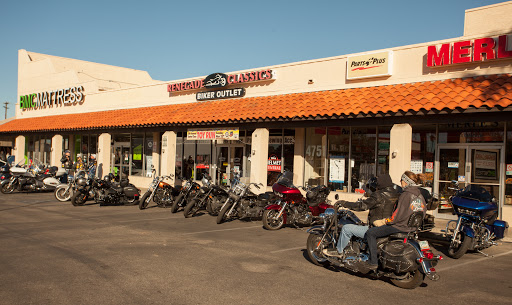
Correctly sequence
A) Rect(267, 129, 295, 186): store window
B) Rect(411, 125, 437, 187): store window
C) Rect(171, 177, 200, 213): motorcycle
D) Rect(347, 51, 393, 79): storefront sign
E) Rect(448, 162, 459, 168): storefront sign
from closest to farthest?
Rect(448, 162, 459, 168): storefront sign
Rect(411, 125, 437, 187): store window
Rect(171, 177, 200, 213): motorcycle
Rect(347, 51, 393, 79): storefront sign
Rect(267, 129, 295, 186): store window

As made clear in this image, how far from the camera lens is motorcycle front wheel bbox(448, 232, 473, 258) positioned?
27.0 feet

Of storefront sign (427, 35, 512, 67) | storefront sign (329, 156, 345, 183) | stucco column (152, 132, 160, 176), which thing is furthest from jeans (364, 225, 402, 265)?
stucco column (152, 132, 160, 176)

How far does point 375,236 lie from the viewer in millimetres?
6477

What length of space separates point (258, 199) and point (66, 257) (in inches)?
225

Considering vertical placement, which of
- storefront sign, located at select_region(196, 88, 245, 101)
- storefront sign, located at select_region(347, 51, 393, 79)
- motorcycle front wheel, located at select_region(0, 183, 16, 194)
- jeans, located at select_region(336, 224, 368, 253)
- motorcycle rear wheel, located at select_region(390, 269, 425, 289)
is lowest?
motorcycle front wheel, located at select_region(0, 183, 16, 194)

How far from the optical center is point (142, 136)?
23203mm

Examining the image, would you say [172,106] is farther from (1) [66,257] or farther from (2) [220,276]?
(2) [220,276]

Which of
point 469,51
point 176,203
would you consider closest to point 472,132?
point 469,51

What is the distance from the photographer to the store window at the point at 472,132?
12265 millimetres

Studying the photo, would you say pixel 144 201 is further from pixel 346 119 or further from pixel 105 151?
pixel 105 151

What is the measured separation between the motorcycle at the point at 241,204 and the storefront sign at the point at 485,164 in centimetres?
609

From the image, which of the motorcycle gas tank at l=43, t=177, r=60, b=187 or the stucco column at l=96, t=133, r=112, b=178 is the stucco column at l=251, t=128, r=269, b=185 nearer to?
the motorcycle gas tank at l=43, t=177, r=60, b=187

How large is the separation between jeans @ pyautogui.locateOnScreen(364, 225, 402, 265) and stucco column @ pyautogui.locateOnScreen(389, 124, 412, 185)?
6036 millimetres

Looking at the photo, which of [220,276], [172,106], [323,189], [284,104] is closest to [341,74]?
[284,104]
